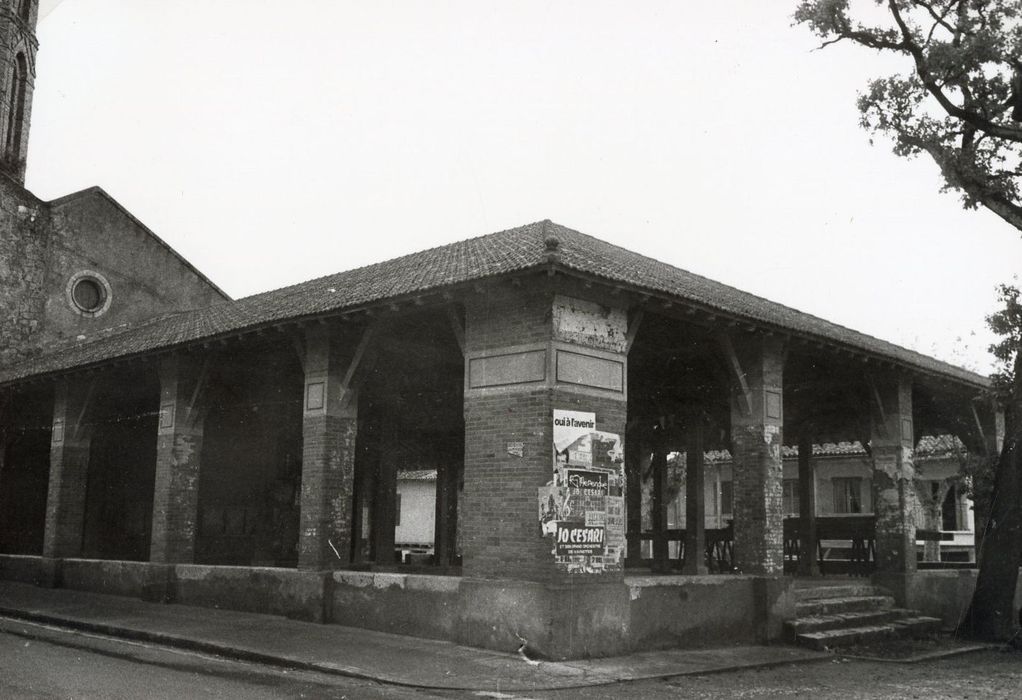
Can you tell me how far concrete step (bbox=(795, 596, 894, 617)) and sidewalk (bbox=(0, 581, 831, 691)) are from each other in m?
1.41

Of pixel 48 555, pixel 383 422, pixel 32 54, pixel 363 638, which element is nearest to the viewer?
pixel 363 638

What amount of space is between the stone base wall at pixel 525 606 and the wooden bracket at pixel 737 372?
230cm

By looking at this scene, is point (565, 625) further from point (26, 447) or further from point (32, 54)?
point (32, 54)

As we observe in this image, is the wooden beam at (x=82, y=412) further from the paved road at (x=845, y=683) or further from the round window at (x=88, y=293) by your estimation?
the paved road at (x=845, y=683)

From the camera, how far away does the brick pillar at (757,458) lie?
12680 mm

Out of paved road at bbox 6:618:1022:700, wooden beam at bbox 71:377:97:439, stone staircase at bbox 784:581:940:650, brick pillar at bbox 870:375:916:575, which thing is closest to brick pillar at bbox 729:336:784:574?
stone staircase at bbox 784:581:940:650

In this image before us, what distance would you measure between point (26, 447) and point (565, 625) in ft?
57.3

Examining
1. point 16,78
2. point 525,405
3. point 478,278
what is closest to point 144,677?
point 525,405

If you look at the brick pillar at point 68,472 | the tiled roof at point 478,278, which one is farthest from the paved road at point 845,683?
the brick pillar at point 68,472

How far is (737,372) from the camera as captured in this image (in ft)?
42.2

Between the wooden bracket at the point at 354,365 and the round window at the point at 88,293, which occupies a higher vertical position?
the round window at the point at 88,293

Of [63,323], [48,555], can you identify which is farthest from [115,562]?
[63,323]

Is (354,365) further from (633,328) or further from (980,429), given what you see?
(980,429)

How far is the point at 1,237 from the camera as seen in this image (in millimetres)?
22531
